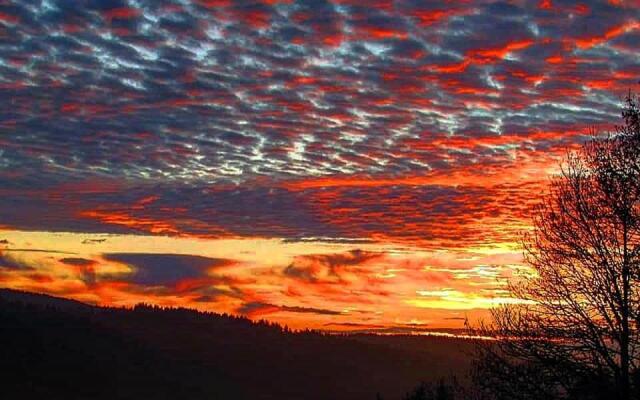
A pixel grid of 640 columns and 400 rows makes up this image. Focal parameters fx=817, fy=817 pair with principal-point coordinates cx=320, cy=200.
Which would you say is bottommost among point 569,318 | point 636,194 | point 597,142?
point 569,318

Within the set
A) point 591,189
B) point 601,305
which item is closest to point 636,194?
point 591,189

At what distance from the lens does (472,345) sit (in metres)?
21.7

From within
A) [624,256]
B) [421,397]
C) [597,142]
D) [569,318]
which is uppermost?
[597,142]

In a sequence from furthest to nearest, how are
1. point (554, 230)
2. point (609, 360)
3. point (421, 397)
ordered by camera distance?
point (421, 397) → point (554, 230) → point (609, 360)

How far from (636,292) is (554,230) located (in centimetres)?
249

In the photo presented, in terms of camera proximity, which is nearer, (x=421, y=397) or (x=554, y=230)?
A: (x=554, y=230)

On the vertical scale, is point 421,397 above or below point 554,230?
below

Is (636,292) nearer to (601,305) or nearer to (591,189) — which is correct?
(601,305)

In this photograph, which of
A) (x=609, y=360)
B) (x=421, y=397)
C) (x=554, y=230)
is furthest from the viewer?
(x=421, y=397)

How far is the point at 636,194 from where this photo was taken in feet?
63.4

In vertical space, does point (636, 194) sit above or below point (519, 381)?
above

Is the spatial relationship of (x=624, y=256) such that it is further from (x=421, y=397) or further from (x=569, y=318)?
(x=421, y=397)

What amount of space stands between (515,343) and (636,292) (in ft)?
10.3

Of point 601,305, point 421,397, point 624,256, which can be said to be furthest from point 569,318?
point 421,397
